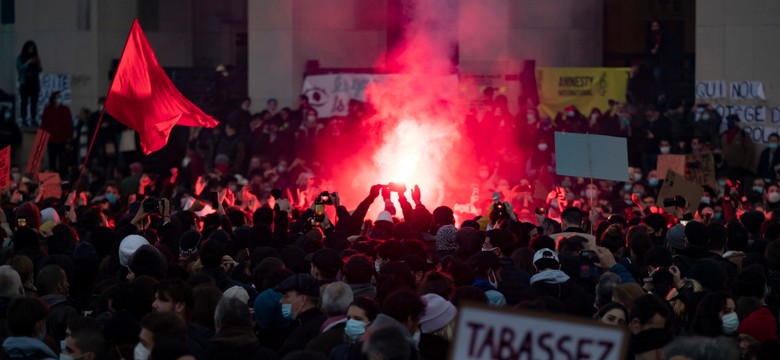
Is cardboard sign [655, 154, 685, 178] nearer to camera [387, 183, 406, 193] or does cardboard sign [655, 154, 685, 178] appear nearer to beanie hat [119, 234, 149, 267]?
camera [387, 183, 406, 193]

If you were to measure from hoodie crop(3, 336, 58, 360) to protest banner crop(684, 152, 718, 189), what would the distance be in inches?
473

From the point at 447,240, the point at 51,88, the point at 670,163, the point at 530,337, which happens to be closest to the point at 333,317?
the point at 530,337

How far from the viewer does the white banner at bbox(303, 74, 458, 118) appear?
26.1 metres

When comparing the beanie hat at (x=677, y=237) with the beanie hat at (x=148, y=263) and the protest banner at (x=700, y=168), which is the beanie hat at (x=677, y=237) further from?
the protest banner at (x=700, y=168)

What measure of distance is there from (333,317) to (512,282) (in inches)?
89.4

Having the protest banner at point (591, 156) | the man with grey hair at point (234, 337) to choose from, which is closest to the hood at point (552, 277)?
the man with grey hair at point (234, 337)

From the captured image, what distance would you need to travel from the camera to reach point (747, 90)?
78.7 feet

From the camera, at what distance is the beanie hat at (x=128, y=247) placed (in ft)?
37.0

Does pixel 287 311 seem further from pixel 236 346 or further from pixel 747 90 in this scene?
pixel 747 90

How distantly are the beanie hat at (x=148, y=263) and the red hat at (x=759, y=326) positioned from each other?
12.7ft

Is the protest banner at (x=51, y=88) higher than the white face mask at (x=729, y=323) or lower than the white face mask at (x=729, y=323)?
higher

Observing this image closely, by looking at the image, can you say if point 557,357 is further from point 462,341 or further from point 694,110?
point 694,110

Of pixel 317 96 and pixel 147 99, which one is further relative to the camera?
pixel 317 96

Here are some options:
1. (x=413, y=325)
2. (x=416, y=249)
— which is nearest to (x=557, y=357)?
A: (x=413, y=325)
